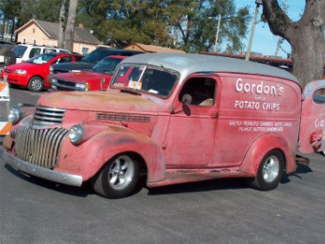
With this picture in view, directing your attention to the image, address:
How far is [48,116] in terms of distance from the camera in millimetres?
6848

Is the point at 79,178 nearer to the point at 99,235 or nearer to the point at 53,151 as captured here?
the point at 53,151

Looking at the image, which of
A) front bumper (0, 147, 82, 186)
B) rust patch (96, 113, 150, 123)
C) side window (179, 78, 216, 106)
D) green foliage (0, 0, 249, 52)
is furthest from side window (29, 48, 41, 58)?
green foliage (0, 0, 249, 52)

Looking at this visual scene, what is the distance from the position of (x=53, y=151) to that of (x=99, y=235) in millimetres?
1526

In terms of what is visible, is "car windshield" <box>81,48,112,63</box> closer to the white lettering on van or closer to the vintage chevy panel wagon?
the vintage chevy panel wagon

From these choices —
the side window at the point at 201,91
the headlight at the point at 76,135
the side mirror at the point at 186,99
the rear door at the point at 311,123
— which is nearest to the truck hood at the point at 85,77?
the rear door at the point at 311,123

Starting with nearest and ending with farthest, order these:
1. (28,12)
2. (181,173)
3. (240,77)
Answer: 1. (181,173)
2. (240,77)
3. (28,12)

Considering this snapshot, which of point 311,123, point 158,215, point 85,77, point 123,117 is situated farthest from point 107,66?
point 158,215

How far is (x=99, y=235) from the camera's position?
5.45m

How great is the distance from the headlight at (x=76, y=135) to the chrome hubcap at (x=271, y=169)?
132 inches

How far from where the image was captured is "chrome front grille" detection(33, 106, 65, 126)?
680cm

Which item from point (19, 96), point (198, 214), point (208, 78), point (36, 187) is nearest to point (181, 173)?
point (198, 214)

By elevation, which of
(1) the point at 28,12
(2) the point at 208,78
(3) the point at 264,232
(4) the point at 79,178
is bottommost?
(3) the point at 264,232

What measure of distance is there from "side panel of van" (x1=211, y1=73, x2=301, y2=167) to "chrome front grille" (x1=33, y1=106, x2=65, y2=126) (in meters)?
2.38

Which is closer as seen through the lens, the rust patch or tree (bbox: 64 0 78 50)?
the rust patch
